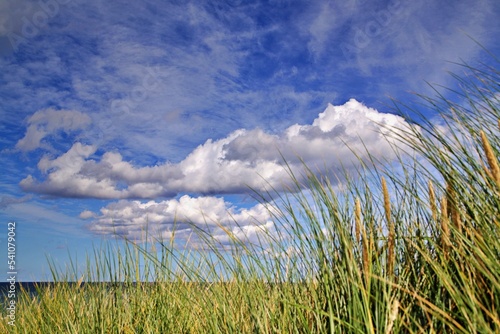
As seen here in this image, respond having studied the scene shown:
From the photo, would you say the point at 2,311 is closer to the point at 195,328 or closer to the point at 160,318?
the point at 160,318

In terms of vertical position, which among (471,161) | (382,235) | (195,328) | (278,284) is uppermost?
(471,161)

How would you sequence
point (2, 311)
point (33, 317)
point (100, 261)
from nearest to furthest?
1. point (100, 261)
2. point (33, 317)
3. point (2, 311)

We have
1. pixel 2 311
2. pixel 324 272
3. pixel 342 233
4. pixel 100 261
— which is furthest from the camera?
pixel 2 311

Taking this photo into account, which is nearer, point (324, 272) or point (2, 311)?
point (324, 272)

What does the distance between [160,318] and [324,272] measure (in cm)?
228

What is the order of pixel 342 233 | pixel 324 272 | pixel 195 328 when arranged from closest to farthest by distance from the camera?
pixel 342 233 < pixel 324 272 < pixel 195 328

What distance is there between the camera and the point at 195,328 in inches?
152

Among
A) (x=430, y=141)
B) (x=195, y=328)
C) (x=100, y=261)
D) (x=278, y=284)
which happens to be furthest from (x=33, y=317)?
(x=430, y=141)

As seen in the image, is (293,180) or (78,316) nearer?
(293,180)

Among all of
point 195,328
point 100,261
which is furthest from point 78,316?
point 195,328

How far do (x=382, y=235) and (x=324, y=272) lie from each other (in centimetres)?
34

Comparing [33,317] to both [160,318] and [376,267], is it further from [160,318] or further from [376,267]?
[376,267]

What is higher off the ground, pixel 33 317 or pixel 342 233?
pixel 342 233

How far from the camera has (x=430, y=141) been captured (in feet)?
7.61
